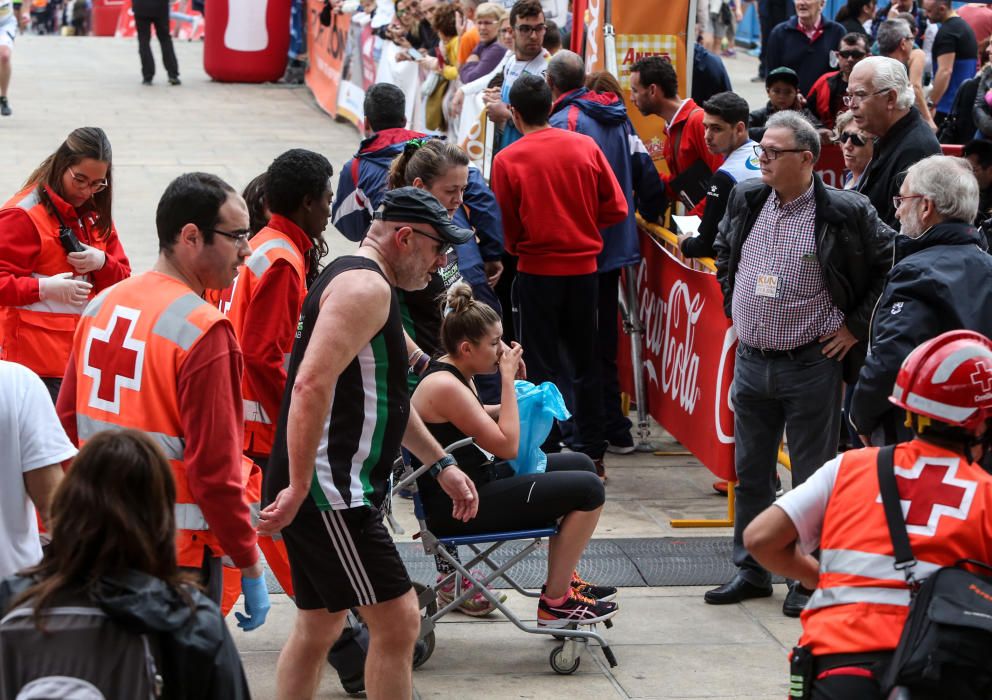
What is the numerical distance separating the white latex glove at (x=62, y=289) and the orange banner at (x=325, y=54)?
13.0m

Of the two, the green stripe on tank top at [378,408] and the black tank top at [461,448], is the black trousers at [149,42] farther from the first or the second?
the green stripe on tank top at [378,408]

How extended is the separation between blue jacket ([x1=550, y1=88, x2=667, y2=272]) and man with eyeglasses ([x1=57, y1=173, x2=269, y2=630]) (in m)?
4.08

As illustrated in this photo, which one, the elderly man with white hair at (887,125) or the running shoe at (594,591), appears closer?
the running shoe at (594,591)

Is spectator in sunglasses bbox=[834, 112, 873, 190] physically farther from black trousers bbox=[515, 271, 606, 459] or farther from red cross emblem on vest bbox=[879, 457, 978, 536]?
red cross emblem on vest bbox=[879, 457, 978, 536]

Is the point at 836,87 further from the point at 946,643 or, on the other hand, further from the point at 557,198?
the point at 946,643

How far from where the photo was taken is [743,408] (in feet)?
19.6

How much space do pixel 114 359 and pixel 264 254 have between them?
48.9 inches

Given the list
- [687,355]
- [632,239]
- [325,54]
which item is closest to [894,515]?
[687,355]

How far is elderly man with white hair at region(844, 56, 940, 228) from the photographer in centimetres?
640

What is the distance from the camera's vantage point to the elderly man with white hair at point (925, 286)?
4.89 meters

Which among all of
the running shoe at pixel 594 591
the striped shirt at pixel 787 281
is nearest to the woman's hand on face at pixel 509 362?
the running shoe at pixel 594 591

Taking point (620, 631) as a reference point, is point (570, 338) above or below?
above

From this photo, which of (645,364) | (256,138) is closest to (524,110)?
(645,364)

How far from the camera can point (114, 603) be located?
2492 millimetres
